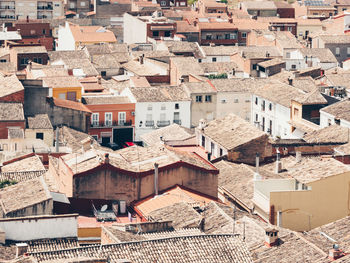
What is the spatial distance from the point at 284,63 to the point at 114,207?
60089mm

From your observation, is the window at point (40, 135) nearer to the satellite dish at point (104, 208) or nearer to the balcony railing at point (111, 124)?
the balcony railing at point (111, 124)

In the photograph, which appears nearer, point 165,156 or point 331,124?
point 165,156

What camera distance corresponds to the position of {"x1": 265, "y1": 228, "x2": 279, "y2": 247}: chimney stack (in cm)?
4581

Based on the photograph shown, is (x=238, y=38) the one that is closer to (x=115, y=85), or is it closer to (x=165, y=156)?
(x=115, y=85)

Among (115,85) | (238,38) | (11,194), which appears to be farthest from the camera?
(238,38)

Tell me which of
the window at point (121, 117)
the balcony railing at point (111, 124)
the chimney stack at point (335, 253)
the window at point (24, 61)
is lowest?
the balcony railing at point (111, 124)

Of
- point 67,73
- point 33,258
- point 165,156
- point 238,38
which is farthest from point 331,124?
point 238,38

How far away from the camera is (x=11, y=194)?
54125mm

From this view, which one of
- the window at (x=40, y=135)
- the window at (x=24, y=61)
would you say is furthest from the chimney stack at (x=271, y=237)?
the window at (x=24, y=61)

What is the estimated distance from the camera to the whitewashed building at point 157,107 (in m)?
92.5

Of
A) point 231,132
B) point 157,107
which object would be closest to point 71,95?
point 157,107

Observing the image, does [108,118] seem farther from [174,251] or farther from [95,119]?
[174,251]

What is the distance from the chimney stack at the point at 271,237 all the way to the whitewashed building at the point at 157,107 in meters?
47.1

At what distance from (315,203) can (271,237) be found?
8.71 metres
